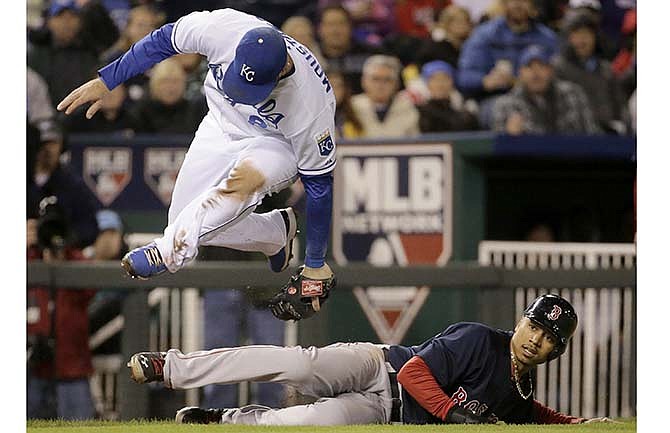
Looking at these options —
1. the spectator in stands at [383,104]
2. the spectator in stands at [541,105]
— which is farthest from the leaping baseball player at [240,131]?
the spectator in stands at [541,105]

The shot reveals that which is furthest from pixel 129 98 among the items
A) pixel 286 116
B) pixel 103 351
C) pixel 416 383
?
pixel 416 383

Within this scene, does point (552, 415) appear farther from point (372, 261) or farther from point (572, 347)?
point (372, 261)

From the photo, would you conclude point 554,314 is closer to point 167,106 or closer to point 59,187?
point 167,106

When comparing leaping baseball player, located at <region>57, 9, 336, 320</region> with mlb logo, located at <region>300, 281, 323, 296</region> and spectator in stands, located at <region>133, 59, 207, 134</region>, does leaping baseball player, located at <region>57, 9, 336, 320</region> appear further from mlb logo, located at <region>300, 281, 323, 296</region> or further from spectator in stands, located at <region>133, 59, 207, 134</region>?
spectator in stands, located at <region>133, 59, 207, 134</region>

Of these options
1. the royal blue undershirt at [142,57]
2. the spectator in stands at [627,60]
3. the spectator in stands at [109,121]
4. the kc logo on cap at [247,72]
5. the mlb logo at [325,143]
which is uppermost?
the spectator in stands at [627,60]

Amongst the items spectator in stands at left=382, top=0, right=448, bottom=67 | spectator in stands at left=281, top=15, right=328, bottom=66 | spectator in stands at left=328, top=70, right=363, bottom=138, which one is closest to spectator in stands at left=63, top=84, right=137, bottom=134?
spectator in stands at left=281, top=15, right=328, bottom=66

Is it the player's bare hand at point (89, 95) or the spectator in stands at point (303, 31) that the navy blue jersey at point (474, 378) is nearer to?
the spectator in stands at point (303, 31)
